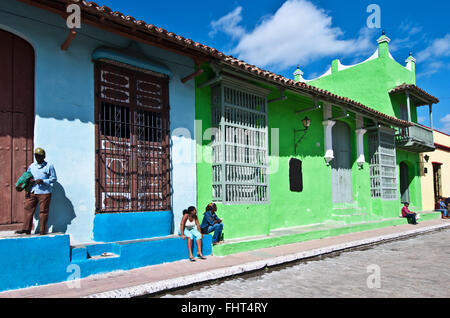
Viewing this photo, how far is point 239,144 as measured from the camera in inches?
324

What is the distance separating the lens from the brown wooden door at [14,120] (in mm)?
5480

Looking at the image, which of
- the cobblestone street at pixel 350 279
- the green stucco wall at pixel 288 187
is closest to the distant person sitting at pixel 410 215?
the green stucco wall at pixel 288 187

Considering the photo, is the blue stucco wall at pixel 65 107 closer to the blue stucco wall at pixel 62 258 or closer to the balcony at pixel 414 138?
the blue stucco wall at pixel 62 258

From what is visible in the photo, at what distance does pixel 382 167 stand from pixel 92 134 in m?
11.3

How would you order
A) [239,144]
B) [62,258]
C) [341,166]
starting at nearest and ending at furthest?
[62,258], [239,144], [341,166]

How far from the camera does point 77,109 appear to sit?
6098mm

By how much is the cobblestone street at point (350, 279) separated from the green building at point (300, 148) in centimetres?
154

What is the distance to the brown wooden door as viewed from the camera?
216 inches

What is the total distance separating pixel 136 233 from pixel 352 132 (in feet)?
31.6

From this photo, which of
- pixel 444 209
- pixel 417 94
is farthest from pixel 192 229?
pixel 444 209

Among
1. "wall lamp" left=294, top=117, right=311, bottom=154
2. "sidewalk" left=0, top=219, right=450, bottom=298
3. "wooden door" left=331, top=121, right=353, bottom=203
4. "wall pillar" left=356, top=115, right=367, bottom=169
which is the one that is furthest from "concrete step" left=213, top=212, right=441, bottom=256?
"wall lamp" left=294, top=117, right=311, bottom=154

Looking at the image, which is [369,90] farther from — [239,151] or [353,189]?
[239,151]

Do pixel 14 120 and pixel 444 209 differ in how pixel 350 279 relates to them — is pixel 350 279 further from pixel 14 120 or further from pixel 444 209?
pixel 444 209

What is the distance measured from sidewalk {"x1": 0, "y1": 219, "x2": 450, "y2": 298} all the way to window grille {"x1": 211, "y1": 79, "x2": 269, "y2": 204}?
1.37 metres
